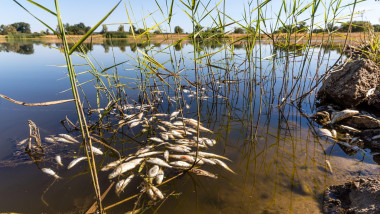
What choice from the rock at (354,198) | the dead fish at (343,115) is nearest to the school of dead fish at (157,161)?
the rock at (354,198)

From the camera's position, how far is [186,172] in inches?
68.4

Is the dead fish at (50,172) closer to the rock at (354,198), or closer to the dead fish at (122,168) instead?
the dead fish at (122,168)

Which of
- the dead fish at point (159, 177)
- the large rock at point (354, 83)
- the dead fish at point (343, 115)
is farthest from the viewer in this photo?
the large rock at point (354, 83)

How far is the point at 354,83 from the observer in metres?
3.11

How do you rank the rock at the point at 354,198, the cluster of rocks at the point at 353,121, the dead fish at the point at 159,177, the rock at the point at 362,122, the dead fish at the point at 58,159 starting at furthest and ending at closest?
the rock at the point at 362,122 → the dead fish at the point at 58,159 → the dead fish at the point at 159,177 → the cluster of rocks at the point at 353,121 → the rock at the point at 354,198

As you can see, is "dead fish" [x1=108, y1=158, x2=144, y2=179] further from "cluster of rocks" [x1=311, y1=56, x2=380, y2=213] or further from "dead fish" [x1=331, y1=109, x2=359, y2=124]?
"dead fish" [x1=331, y1=109, x2=359, y2=124]

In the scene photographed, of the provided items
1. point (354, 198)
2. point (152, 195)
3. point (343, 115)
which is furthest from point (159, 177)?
point (343, 115)

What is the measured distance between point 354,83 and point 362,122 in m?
0.87

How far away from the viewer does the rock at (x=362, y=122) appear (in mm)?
2471

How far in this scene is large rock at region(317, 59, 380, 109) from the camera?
10.2 ft

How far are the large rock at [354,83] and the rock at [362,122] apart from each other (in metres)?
0.63

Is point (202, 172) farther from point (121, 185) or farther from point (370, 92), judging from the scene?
point (370, 92)

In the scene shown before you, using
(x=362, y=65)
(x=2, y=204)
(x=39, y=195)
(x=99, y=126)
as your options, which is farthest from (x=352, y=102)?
(x=2, y=204)

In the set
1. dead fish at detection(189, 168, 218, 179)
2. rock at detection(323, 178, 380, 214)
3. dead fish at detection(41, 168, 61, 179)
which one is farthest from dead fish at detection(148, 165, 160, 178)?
rock at detection(323, 178, 380, 214)
